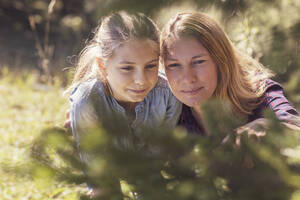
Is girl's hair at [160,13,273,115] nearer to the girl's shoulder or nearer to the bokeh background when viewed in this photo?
the bokeh background

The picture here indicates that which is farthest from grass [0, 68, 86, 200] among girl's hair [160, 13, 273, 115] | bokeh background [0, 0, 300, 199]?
girl's hair [160, 13, 273, 115]

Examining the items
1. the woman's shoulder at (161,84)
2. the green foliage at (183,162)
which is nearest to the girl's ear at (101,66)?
the woman's shoulder at (161,84)

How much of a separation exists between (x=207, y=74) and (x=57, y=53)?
7.32 metres

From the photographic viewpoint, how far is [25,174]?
743 millimetres

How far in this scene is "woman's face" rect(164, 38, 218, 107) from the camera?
1.89 meters

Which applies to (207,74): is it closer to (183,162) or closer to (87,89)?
(87,89)

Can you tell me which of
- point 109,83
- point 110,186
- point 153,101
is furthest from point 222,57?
point 110,186

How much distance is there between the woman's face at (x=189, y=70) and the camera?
1.89 m

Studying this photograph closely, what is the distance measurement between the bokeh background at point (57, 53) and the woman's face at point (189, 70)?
201mm

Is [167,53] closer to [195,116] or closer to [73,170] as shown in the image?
[195,116]

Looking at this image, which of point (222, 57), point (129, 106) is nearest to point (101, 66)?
point (129, 106)

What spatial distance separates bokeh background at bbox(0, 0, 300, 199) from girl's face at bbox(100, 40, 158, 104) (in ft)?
0.76

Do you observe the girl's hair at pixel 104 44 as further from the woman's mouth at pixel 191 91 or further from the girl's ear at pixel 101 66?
the woman's mouth at pixel 191 91

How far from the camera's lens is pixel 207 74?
1928mm
